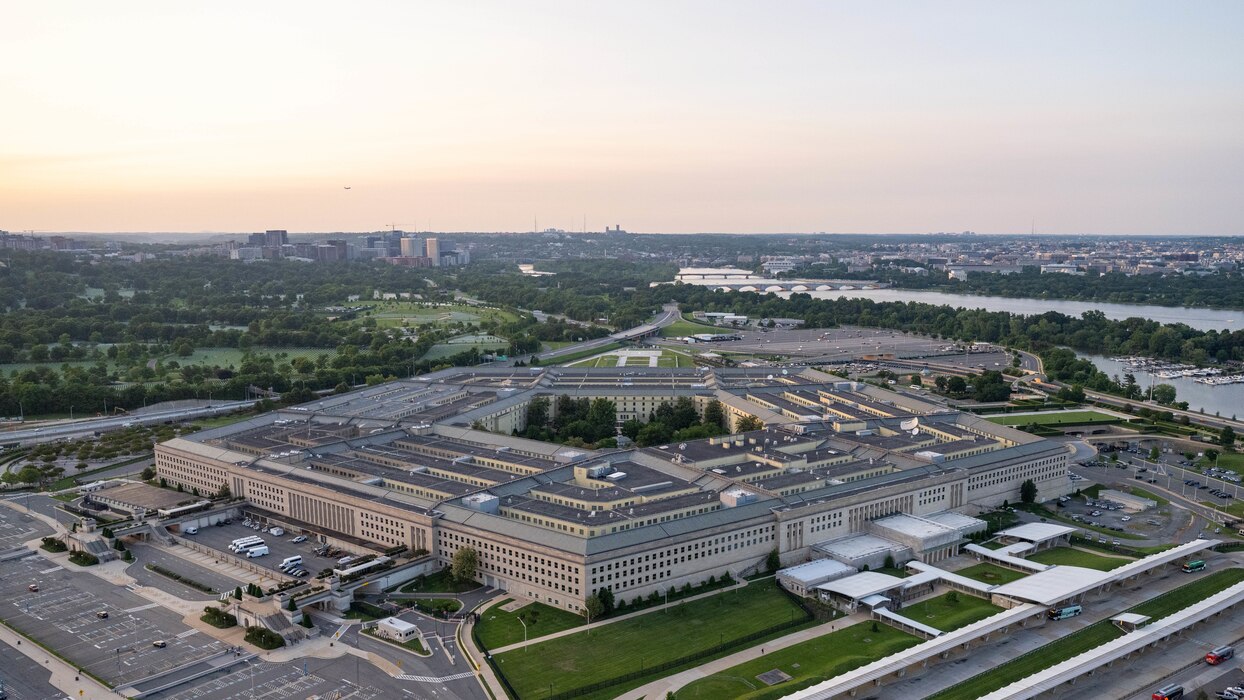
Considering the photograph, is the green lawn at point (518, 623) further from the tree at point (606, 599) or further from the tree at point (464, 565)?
the tree at point (464, 565)

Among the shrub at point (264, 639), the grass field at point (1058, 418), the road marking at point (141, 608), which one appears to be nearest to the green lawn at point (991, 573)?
the shrub at point (264, 639)

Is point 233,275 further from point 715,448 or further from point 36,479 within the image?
point 715,448

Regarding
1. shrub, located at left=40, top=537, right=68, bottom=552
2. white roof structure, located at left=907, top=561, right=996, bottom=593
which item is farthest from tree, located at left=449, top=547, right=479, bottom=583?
shrub, located at left=40, top=537, right=68, bottom=552

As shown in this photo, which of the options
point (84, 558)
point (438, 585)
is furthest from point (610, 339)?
point (438, 585)

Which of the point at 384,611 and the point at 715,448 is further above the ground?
the point at 715,448

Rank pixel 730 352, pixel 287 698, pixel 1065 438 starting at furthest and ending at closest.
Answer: pixel 730 352 < pixel 1065 438 < pixel 287 698

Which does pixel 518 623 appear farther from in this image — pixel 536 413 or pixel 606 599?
pixel 536 413

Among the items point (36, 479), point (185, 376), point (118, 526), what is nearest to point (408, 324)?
point (185, 376)
